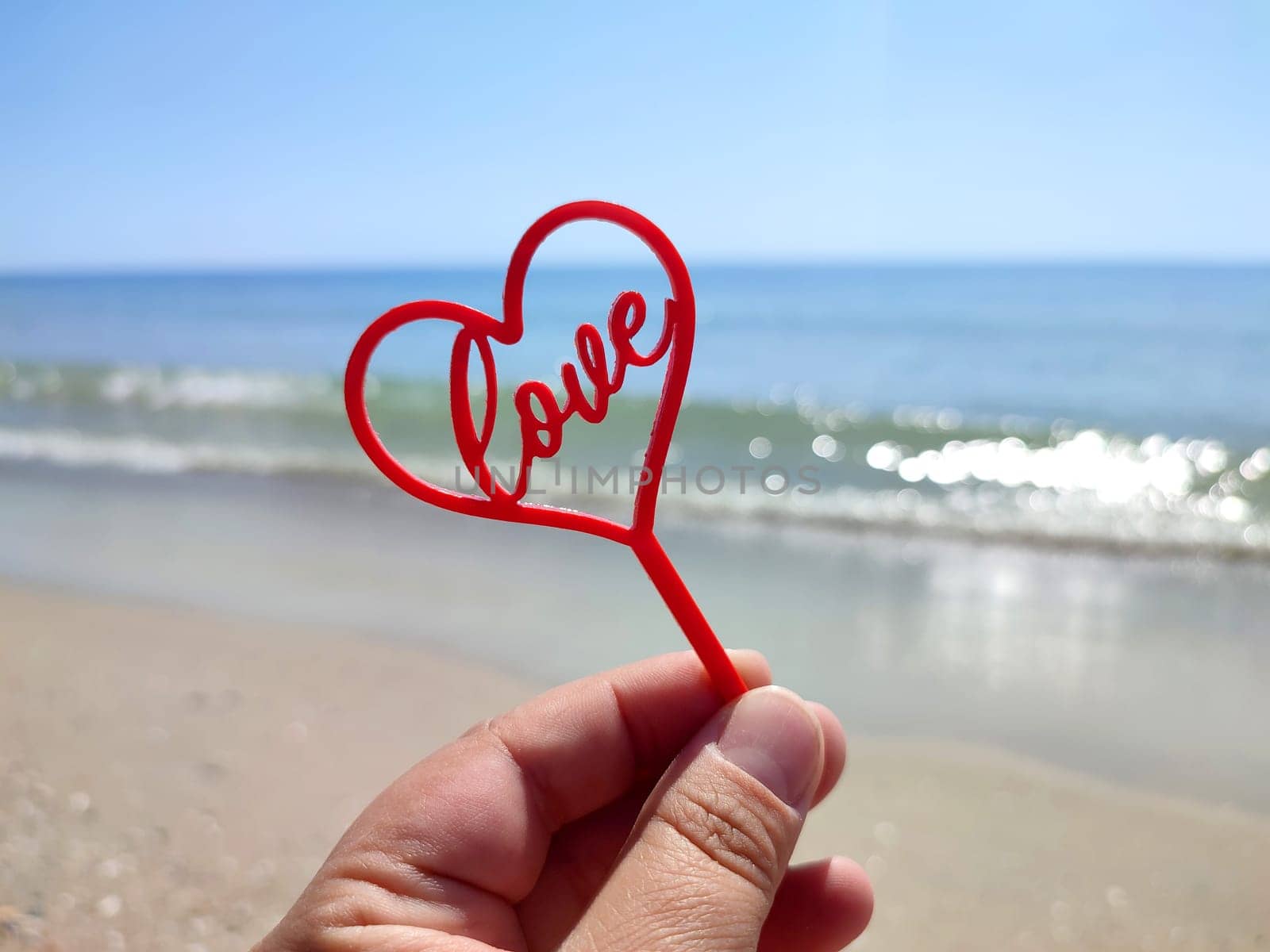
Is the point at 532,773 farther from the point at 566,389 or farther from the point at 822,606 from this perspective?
the point at 822,606

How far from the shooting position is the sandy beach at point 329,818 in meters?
2.74

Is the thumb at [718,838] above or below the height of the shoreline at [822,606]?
above

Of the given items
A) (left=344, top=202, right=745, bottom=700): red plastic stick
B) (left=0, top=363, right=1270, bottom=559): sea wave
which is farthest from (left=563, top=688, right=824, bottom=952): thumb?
(left=0, top=363, right=1270, bottom=559): sea wave

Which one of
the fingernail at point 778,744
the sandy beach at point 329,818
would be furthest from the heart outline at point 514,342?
the sandy beach at point 329,818

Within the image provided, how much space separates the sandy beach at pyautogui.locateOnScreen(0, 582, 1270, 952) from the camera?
8.99 ft

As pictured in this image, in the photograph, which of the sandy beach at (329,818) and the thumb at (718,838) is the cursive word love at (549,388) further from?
the sandy beach at (329,818)

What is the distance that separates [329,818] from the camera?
3135mm

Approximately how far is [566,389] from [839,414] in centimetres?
925

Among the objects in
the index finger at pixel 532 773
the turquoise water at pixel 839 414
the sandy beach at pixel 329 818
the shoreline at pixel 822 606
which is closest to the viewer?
the index finger at pixel 532 773

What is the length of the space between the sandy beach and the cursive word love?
1737 mm

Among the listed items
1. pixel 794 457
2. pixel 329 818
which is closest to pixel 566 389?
pixel 329 818

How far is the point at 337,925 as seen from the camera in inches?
58.2

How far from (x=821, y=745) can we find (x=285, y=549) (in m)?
4.61

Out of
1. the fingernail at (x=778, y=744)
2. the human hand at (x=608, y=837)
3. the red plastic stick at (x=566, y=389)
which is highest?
the red plastic stick at (x=566, y=389)
